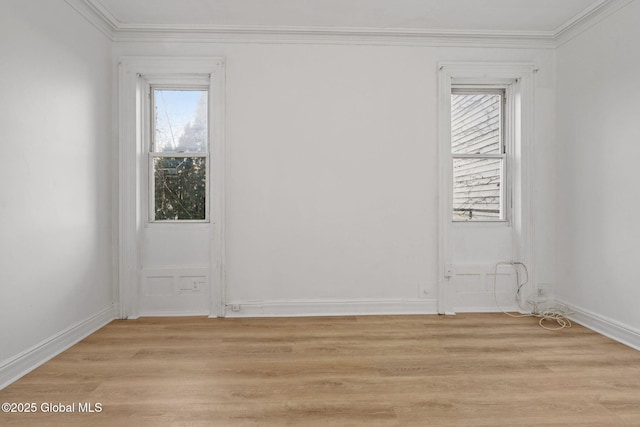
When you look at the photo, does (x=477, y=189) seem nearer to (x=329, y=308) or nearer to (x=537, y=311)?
(x=537, y=311)

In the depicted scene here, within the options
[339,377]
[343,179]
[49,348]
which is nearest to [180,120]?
[343,179]

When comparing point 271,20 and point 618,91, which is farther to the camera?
point 271,20

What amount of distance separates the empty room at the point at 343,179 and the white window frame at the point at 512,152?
0.02 meters

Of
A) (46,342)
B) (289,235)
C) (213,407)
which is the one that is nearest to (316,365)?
(213,407)

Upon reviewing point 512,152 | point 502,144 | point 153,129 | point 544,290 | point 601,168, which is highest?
point 153,129

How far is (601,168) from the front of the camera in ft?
9.84

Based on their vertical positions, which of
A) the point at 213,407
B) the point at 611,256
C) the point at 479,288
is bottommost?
the point at 213,407

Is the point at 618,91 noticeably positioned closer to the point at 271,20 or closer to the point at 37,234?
the point at 271,20

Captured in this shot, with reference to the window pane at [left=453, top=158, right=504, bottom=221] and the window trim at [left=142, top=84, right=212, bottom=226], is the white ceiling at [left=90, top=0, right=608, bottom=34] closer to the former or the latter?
the window trim at [left=142, top=84, right=212, bottom=226]

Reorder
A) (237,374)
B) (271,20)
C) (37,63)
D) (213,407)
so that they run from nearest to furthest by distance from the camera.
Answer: (213,407) < (237,374) < (37,63) < (271,20)

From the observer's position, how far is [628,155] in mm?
2771

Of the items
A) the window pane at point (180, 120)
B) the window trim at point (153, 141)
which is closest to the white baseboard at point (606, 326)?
the window trim at point (153, 141)

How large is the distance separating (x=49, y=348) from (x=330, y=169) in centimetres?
270

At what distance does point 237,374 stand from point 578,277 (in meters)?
3.23
